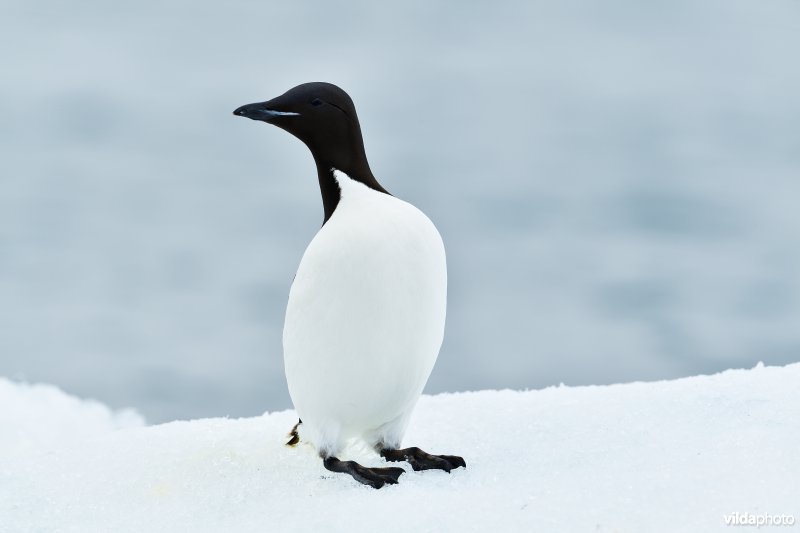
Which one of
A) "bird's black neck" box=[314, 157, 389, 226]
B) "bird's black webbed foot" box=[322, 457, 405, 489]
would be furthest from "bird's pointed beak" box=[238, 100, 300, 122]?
"bird's black webbed foot" box=[322, 457, 405, 489]

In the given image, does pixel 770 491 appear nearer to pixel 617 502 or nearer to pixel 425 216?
pixel 617 502

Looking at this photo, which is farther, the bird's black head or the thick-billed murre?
the bird's black head

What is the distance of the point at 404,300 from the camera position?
4625mm

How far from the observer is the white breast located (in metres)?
4.57

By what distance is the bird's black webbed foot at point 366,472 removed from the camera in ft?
15.2

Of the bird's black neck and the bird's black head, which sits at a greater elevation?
the bird's black head

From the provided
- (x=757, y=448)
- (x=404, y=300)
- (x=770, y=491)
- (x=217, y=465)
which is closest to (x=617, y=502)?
(x=770, y=491)

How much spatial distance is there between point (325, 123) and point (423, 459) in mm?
1577

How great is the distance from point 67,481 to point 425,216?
2155 mm

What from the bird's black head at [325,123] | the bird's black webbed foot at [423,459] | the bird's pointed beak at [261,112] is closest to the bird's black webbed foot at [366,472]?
the bird's black webbed foot at [423,459]

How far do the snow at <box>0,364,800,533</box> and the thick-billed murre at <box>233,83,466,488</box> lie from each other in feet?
0.90

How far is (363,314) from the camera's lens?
457cm

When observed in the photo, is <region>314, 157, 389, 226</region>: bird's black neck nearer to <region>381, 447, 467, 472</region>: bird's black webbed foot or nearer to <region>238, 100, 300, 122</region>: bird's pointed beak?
<region>238, 100, 300, 122</region>: bird's pointed beak

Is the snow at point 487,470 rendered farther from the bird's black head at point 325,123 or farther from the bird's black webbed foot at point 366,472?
the bird's black head at point 325,123
